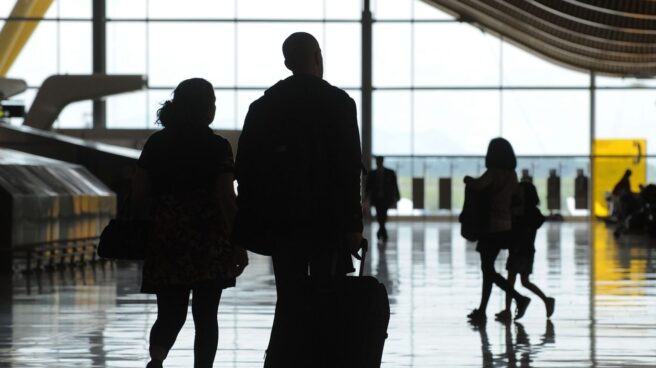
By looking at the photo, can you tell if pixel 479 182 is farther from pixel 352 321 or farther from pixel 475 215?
pixel 352 321

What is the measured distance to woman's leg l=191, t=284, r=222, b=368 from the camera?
19.2 ft

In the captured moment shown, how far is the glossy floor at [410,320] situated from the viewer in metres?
8.12

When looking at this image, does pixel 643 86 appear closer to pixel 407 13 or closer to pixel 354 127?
pixel 407 13

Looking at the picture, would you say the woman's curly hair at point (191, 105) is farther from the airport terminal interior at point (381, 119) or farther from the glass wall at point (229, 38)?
the glass wall at point (229, 38)

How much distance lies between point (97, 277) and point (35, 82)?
89.5 feet

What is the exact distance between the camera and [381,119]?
46688 mm

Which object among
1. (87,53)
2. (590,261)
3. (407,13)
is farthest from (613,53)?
(590,261)

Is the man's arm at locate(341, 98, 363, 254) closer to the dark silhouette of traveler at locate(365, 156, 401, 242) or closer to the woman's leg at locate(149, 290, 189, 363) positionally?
the woman's leg at locate(149, 290, 189, 363)

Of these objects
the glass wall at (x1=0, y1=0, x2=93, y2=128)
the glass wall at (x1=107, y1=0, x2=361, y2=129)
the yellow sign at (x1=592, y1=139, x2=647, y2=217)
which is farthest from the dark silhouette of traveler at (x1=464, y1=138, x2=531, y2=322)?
the yellow sign at (x1=592, y1=139, x2=647, y2=217)

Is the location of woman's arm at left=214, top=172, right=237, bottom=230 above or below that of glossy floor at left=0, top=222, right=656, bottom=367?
above

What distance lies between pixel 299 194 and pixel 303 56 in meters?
0.55

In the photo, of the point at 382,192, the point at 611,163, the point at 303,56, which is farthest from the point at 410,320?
the point at 611,163

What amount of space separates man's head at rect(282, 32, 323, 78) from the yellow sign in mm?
38547

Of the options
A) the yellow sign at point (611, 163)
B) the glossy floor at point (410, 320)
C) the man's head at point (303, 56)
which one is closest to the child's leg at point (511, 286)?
the glossy floor at point (410, 320)
